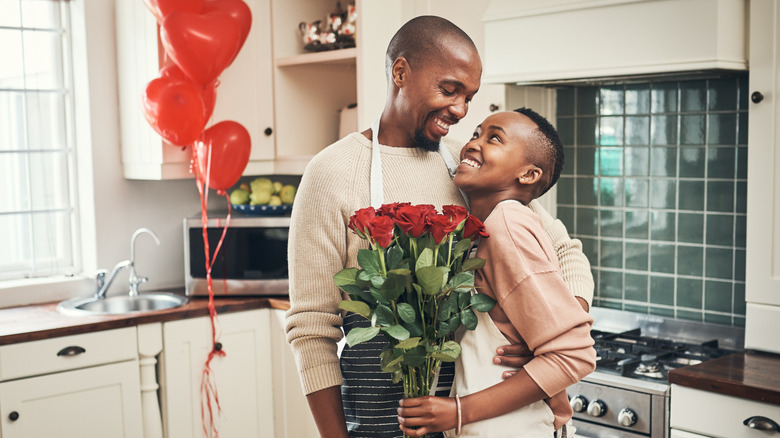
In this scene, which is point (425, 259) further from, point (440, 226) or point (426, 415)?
point (426, 415)

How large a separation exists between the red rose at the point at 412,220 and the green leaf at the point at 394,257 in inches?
1.4

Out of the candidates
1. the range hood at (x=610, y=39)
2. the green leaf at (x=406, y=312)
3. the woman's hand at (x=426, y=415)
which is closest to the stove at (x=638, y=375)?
the range hood at (x=610, y=39)

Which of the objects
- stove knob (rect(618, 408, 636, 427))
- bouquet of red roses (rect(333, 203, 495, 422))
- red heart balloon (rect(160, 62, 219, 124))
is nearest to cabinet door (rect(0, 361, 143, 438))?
red heart balloon (rect(160, 62, 219, 124))

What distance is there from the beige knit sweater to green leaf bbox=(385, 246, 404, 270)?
211 mm

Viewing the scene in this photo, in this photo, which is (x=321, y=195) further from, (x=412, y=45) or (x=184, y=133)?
(x=184, y=133)

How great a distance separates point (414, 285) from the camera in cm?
124

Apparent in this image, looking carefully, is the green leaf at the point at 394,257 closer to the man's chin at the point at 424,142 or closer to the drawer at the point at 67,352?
the man's chin at the point at 424,142

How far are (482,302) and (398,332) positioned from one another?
171mm

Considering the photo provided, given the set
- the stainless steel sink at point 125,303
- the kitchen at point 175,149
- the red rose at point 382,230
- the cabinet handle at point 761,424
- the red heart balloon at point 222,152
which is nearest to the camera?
the red rose at point 382,230

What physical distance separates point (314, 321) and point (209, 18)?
1.61 meters

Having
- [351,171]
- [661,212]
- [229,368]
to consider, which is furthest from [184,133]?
[661,212]

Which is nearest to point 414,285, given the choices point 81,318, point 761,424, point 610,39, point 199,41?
point 761,424

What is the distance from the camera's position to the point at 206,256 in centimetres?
312

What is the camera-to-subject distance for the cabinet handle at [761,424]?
2.00 meters
